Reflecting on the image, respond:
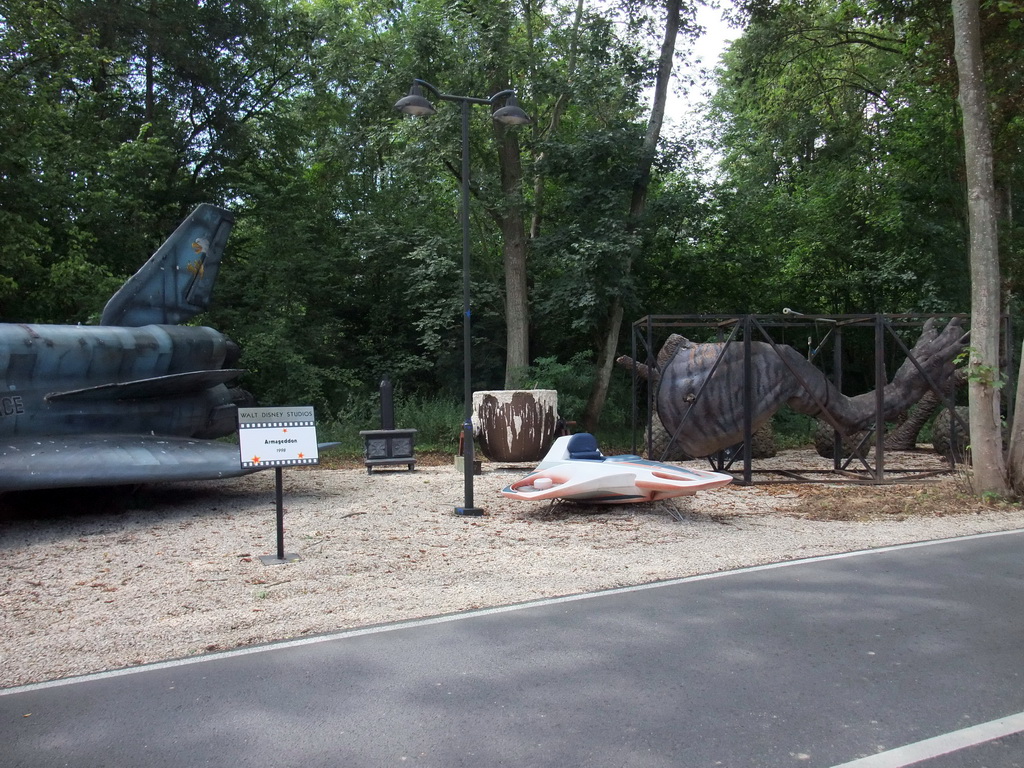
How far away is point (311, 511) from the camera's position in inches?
424

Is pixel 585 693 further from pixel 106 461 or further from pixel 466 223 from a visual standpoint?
pixel 106 461

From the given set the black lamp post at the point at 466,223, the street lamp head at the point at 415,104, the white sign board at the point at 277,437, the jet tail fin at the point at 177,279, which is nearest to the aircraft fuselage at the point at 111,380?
the jet tail fin at the point at 177,279

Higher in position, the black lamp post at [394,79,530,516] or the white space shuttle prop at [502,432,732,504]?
the black lamp post at [394,79,530,516]

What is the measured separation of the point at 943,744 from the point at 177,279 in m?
11.8

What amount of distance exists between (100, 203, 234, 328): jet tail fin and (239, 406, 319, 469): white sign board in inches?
214

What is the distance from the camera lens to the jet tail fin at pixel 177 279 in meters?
12.2

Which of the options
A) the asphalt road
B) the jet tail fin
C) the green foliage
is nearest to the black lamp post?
the asphalt road

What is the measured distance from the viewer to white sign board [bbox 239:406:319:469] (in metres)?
7.70

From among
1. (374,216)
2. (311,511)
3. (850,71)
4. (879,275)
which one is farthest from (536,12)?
(311,511)

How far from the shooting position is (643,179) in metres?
21.4

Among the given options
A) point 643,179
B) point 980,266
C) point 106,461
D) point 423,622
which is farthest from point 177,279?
point 643,179

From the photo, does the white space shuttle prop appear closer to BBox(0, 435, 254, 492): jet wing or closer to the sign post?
the sign post

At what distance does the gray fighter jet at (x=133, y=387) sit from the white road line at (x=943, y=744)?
29.2 feet

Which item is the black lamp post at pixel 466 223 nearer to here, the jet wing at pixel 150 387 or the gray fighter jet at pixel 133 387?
the gray fighter jet at pixel 133 387
